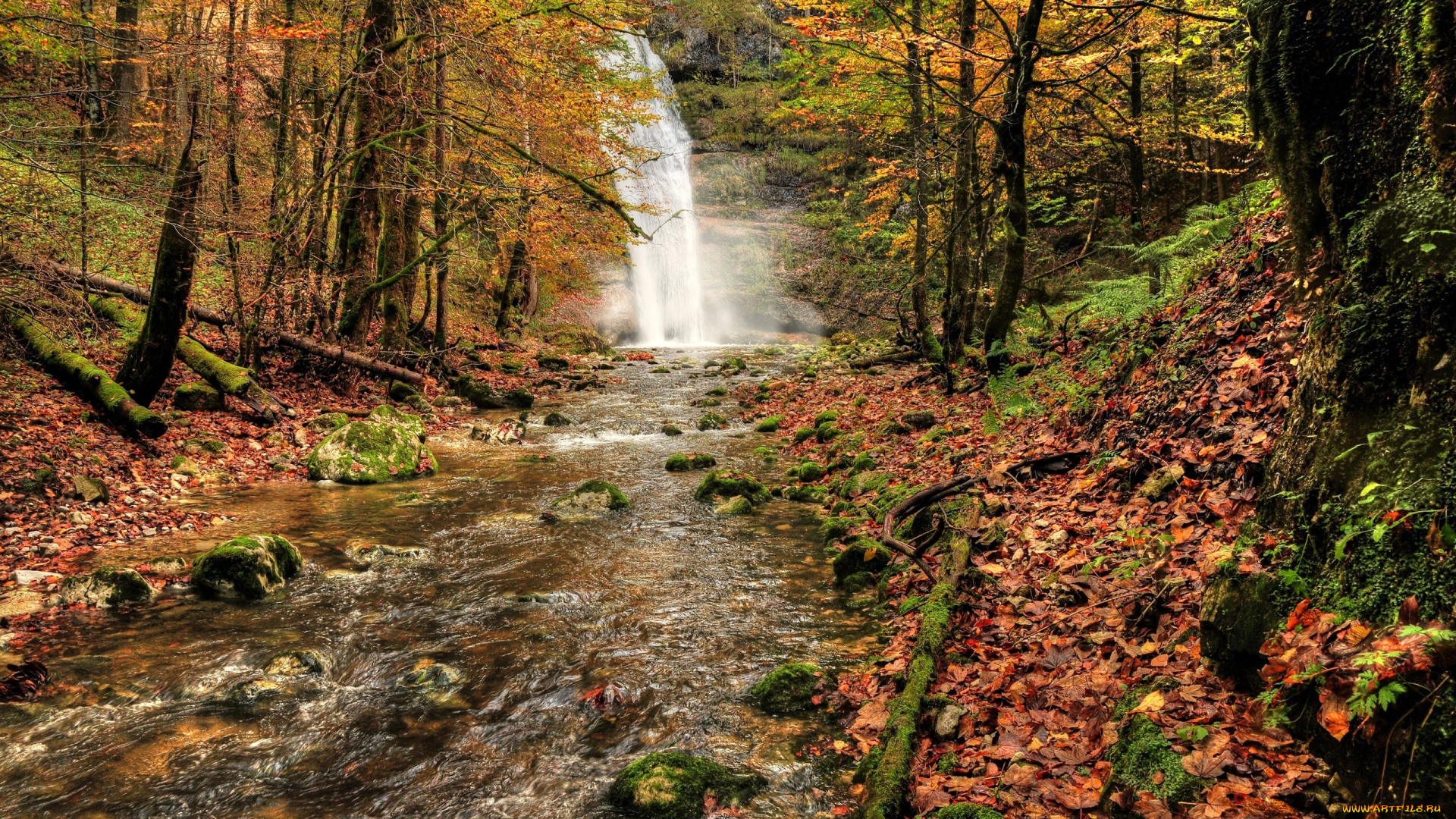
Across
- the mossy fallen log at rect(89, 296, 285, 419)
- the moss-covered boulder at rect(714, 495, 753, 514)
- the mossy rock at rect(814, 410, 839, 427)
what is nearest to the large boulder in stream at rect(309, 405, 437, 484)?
the mossy fallen log at rect(89, 296, 285, 419)

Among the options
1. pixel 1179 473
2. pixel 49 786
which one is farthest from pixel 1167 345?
pixel 49 786

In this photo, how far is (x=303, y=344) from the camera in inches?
456

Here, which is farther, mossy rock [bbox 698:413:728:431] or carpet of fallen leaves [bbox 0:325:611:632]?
mossy rock [bbox 698:413:728:431]

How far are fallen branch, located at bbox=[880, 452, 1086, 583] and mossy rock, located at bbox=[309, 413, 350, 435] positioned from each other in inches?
326

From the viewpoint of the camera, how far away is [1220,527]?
3602 mm

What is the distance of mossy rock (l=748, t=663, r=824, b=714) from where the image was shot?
417cm

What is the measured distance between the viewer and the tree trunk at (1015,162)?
6.95 metres

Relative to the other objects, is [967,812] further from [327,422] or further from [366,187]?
[366,187]

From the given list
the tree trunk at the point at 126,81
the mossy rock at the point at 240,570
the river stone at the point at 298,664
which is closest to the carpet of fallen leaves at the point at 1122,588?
the river stone at the point at 298,664

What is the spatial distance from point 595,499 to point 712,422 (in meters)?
5.37

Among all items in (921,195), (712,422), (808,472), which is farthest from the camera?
(712,422)

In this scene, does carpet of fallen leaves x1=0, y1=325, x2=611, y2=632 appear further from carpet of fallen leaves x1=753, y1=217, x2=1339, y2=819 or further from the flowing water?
carpet of fallen leaves x1=753, y1=217, x2=1339, y2=819

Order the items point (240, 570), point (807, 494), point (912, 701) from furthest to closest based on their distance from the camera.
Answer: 1. point (807, 494)
2. point (240, 570)
3. point (912, 701)

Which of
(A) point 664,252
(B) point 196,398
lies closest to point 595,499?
(B) point 196,398
